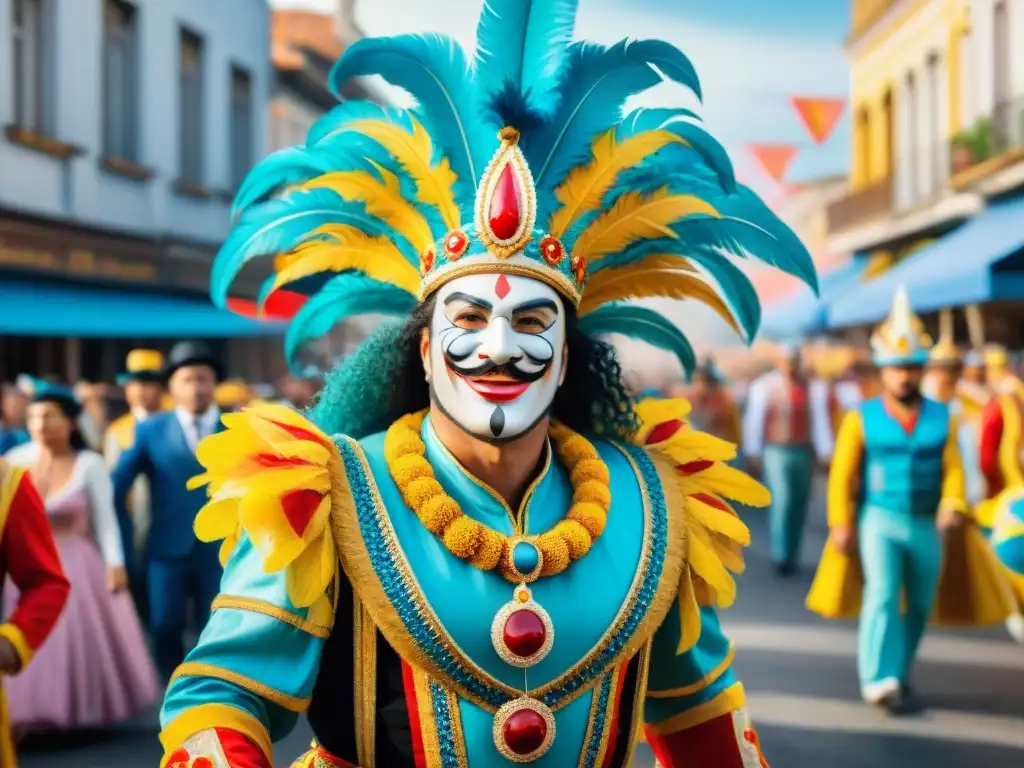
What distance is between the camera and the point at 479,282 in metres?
2.88

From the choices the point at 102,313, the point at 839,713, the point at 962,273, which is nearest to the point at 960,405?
the point at 839,713

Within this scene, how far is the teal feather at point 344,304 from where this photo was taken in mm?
3205

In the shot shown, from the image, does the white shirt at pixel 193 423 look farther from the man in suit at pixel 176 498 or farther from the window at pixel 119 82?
the window at pixel 119 82

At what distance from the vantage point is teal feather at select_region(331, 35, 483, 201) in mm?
2980

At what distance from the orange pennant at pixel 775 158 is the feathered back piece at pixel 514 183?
21.6 meters

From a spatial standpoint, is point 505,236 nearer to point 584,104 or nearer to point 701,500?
point 584,104

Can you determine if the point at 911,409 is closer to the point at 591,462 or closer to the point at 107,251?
the point at 591,462

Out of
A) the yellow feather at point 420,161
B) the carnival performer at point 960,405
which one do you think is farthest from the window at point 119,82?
the yellow feather at point 420,161

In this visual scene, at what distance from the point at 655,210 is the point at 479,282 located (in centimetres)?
46

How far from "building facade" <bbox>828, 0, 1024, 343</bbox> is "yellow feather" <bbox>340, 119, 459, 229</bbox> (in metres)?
12.8

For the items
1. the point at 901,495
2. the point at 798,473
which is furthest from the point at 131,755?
the point at 798,473

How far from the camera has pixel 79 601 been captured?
23.2 feet

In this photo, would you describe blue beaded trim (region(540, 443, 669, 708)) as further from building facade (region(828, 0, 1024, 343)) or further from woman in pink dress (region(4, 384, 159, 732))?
building facade (region(828, 0, 1024, 343))

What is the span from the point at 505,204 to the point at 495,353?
32cm
